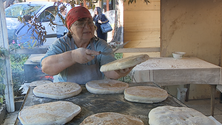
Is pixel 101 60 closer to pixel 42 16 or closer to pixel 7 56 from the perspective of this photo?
pixel 7 56

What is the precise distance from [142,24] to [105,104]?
4.81 meters

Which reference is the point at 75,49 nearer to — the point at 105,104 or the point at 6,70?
the point at 105,104

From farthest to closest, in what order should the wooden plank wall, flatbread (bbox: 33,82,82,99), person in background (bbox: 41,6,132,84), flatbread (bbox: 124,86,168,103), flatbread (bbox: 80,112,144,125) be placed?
the wooden plank wall
person in background (bbox: 41,6,132,84)
flatbread (bbox: 33,82,82,99)
flatbread (bbox: 124,86,168,103)
flatbread (bbox: 80,112,144,125)

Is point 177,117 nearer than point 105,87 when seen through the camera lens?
Yes

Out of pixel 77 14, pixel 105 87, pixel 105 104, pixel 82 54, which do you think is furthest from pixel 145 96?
pixel 77 14

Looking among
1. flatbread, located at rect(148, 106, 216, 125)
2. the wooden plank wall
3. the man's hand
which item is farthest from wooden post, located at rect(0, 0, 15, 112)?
the wooden plank wall

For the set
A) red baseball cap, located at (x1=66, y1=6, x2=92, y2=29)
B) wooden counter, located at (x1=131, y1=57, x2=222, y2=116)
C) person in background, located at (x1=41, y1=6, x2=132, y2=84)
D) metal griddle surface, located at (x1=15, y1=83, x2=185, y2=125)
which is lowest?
wooden counter, located at (x1=131, y1=57, x2=222, y2=116)

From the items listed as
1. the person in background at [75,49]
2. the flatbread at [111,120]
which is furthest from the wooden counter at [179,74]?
the flatbread at [111,120]

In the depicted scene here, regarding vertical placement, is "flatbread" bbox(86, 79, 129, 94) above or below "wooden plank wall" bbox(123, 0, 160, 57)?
below

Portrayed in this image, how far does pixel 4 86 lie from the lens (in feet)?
11.7

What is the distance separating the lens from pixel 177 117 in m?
1.34

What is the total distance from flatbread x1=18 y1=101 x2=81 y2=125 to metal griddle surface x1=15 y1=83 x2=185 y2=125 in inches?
2.1

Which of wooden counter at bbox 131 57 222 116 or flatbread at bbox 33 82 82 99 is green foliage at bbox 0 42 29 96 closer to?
flatbread at bbox 33 82 82 99

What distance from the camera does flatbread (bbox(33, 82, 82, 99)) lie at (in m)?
1.79
